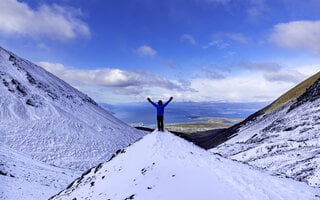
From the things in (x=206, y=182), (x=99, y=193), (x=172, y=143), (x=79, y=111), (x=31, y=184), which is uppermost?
(x=79, y=111)

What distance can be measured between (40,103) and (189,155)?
61.9 m

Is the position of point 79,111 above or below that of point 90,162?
above

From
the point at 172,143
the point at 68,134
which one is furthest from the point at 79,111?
the point at 172,143

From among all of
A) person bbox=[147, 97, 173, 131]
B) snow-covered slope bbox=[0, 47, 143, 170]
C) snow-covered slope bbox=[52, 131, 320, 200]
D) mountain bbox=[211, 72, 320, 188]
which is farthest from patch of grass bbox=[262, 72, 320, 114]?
snow-covered slope bbox=[52, 131, 320, 200]

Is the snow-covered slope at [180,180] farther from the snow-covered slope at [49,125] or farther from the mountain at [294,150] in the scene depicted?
the snow-covered slope at [49,125]

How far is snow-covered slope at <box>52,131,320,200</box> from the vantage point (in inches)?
479

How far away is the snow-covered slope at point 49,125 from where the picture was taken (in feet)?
178

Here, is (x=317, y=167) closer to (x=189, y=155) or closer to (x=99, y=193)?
(x=189, y=155)

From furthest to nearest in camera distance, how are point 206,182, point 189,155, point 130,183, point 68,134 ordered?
point 68,134
point 189,155
point 130,183
point 206,182

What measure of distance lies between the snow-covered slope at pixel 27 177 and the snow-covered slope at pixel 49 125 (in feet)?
14.4

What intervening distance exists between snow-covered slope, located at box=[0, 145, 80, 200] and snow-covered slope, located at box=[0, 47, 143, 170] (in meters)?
4.40

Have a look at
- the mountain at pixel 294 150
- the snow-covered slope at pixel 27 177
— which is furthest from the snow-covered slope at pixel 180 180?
the snow-covered slope at pixel 27 177

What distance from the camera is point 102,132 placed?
72688 millimetres

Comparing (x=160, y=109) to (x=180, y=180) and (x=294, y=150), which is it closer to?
(x=180, y=180)
